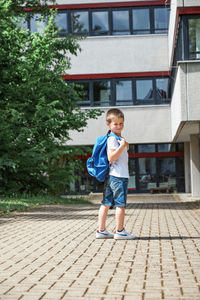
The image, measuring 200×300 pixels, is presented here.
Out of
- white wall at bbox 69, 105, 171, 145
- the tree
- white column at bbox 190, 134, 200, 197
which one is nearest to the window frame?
the tree

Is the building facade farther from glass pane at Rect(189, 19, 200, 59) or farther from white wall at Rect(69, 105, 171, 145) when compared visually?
glass pane at Rect(189, 19, 200, 59)

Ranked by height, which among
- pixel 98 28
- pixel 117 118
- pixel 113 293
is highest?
pixel 98 28

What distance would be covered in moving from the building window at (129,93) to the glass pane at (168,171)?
3492mm

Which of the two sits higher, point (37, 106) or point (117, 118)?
point (37, 106)

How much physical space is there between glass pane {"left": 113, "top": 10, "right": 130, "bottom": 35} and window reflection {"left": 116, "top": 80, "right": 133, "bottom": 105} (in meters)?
3.00

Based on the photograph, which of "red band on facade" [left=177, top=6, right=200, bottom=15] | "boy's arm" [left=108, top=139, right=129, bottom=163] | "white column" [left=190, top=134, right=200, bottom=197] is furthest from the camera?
"white column" [left=190, top=134, right=200, bottom=197]

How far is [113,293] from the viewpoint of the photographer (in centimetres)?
440

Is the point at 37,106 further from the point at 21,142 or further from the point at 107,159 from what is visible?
the point at 107,159

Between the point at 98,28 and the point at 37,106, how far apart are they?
14.2 m

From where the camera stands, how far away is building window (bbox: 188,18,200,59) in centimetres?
1745

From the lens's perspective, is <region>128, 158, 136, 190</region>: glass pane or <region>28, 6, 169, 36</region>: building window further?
<region>128, 158, 136, 190</region>: glass pane

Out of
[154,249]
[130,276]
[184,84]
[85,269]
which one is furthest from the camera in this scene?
[184,84]

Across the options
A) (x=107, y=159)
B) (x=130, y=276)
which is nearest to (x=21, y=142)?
(x=107, y=159)

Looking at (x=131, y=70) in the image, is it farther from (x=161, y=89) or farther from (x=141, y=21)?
(x=141, y=21)
